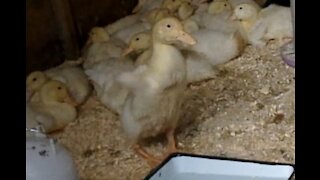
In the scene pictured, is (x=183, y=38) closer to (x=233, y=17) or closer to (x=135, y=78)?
(x=135, y=78)

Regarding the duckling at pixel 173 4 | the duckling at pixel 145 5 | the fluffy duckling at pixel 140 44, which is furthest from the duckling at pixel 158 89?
the duckling at pixel 145 5

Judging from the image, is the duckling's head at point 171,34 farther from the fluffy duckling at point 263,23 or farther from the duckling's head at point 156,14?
the fluffy duckling at point 263,23

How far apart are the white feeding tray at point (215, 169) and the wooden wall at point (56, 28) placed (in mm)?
1167

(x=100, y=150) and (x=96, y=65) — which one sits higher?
(x=96, y=65)

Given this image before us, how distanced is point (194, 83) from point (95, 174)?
2.10ft

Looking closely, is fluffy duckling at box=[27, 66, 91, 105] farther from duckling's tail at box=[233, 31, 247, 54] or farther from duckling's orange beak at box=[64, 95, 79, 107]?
duckling's tail at box=[233, 31, 247, 54]

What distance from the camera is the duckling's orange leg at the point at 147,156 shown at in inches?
70.7

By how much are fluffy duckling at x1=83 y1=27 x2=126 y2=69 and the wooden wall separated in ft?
0.38

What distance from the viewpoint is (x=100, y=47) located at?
244cm

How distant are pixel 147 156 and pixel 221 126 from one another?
30cm
